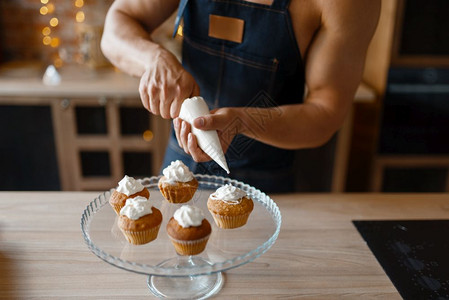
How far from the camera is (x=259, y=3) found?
4.01 ft

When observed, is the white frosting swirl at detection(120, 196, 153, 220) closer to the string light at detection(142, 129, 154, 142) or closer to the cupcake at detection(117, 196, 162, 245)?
the cupcake at detection(117, 196, 162, 245)

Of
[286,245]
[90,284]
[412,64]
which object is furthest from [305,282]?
[412,64]

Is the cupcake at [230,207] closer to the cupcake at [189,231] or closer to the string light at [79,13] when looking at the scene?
the cupcake at [189,231]

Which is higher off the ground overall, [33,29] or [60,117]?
[33,29]

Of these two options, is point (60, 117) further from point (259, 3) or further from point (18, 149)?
point (259, 3)

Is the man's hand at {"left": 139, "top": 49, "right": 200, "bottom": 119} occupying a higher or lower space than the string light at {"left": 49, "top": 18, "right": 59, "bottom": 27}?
lower

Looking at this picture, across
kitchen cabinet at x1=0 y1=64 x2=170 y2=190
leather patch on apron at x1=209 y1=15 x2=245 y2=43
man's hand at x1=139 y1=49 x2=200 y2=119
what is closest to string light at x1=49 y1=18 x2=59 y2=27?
kitchen cabinet at x1=0 y1=64 x2=170 y2=190

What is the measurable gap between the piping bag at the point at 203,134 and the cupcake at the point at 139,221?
184 mm

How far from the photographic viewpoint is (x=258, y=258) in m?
0.98

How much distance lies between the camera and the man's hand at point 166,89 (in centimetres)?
104

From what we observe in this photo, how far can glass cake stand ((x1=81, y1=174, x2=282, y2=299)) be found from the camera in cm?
85

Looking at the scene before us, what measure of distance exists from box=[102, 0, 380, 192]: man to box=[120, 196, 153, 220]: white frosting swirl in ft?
0.52

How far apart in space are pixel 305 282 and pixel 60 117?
5.96 feet

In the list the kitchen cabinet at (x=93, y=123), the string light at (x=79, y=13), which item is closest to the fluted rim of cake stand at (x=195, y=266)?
the kitchen cabinet at (x=93, y=123)
